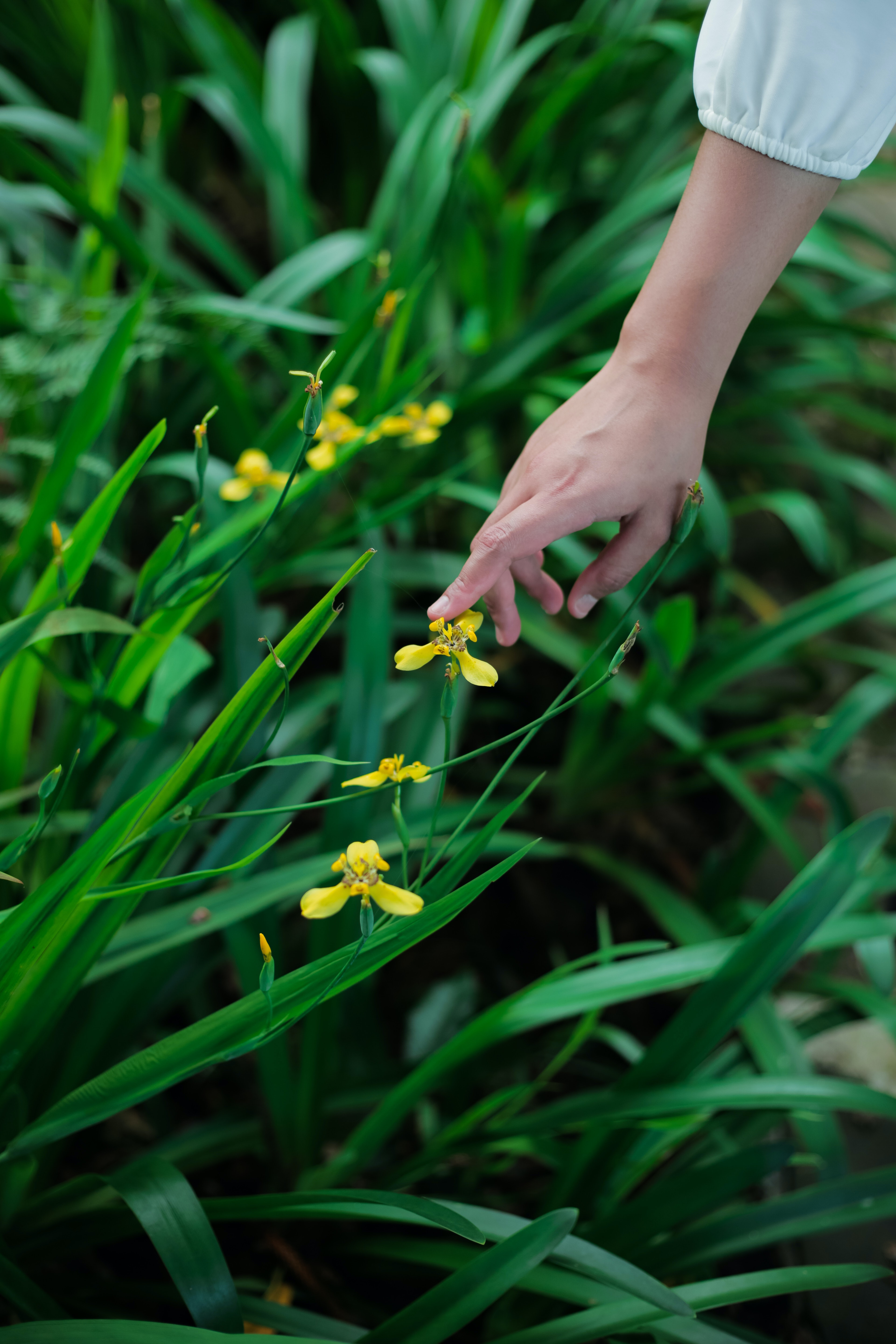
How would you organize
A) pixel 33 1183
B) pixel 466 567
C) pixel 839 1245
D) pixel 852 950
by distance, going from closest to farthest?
1. pixel 466 567
2. pixel 33 1183
3. pixel 839 1245
4. pixel 852 950

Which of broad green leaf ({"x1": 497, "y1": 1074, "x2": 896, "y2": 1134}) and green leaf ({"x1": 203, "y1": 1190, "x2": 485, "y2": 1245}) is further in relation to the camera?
broad green leaf ({"x1": 497, "y1": 1074, "x2": 896, "y2": 1134})

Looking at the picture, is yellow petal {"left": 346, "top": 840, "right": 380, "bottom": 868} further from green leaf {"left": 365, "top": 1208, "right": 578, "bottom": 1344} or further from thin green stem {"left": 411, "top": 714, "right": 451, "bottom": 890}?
green leaf {"left": 365, "top": 1208, "right": 578, "bottom": 1344}

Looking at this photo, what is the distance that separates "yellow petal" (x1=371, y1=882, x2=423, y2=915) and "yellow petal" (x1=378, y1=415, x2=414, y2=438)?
1.35 ft

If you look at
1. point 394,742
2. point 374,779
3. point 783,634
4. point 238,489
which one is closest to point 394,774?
point 374,779

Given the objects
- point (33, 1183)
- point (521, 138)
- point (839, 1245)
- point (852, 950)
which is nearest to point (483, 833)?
point (33, 1183)

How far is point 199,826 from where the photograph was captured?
28.5 inches

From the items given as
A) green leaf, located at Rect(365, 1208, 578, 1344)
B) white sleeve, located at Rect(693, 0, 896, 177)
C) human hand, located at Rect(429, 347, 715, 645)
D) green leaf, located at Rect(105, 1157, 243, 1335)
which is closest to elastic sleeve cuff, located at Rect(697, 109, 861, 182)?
white sleeve, located at Rect(693, 0, 896, 177)

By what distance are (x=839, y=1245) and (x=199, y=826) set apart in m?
0.72

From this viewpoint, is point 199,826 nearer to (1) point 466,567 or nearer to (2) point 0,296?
(1) point 466,567

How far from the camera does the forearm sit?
45 cm

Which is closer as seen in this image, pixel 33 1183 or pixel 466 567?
pixel 466 567

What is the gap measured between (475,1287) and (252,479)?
1.87 feet

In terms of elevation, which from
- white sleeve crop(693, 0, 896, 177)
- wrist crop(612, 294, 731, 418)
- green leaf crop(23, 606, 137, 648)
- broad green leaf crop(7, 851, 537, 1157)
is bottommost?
broad green leaf crop(7, 851, 537, 1157)

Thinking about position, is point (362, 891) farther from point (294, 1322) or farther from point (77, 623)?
point (294, 1322)
